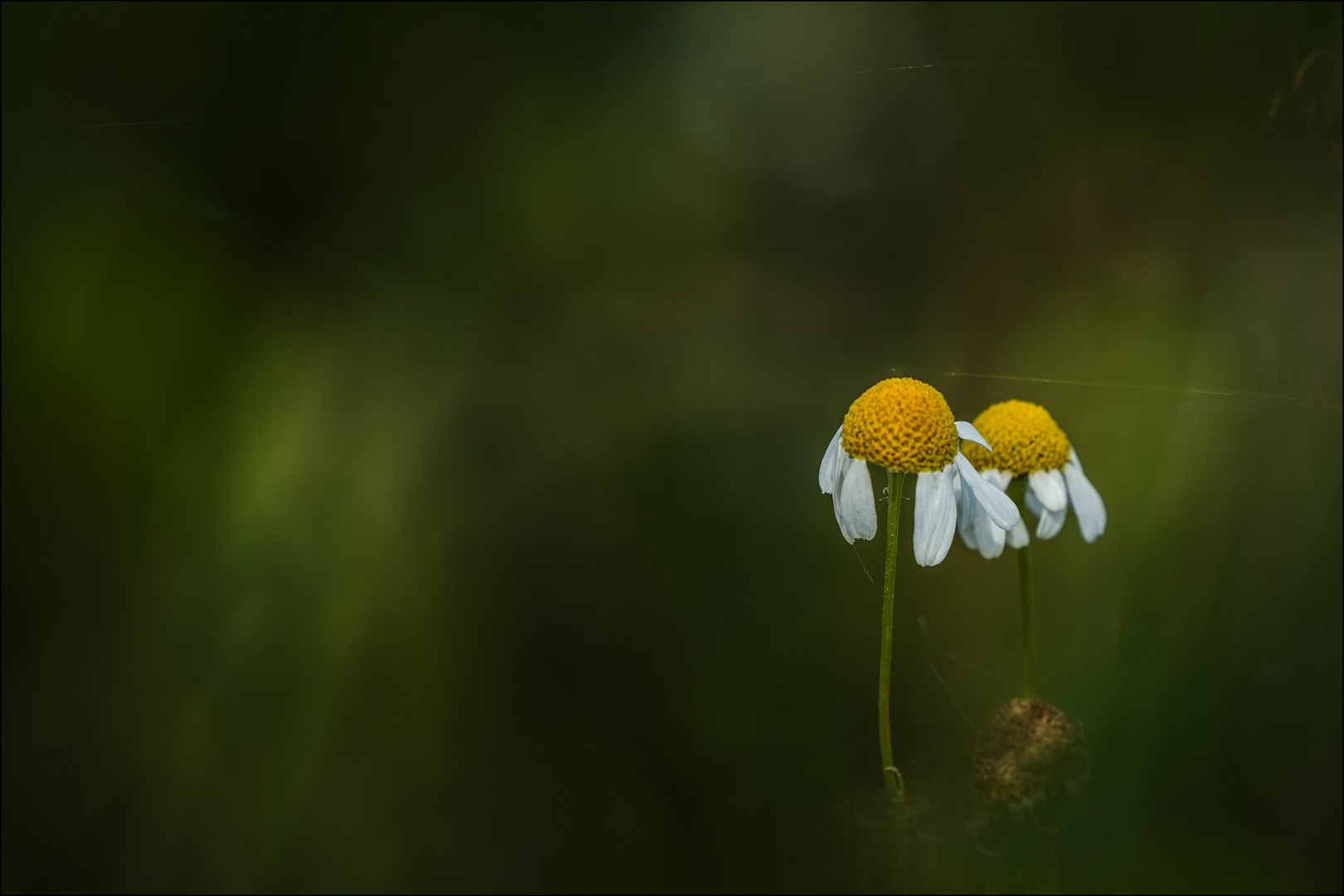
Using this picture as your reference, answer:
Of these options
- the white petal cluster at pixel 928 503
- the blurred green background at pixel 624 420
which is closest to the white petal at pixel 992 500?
the white petal cluster at pixel 928 503

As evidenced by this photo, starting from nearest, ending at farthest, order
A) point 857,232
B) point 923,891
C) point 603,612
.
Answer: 1. point 923,891
2. point 603,612
3. point 857,232

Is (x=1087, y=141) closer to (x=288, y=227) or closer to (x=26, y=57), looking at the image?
(x=288, y=227)

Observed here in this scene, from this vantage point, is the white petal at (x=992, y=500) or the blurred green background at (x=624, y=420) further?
the blurred green background at (x=624, y=420)

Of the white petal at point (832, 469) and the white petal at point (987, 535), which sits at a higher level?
the white petal at point (832, 469)

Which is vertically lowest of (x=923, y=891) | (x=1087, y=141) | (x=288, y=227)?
(x=923, y=891)

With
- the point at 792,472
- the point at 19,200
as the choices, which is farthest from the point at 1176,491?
the point at 19,200

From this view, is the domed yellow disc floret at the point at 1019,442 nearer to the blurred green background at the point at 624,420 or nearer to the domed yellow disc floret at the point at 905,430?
the domed yellow disc floret at the point at 905,430

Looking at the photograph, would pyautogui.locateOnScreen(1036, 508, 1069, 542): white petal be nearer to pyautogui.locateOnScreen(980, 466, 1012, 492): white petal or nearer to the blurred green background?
pyautogui.locateOnScreen(980, 466, 1012, 492): white petal

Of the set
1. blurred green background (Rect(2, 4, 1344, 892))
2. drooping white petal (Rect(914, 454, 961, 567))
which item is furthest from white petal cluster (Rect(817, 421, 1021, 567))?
blurred green background (Rect(2, 4, 1344, 892))
